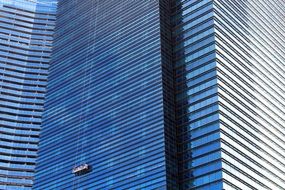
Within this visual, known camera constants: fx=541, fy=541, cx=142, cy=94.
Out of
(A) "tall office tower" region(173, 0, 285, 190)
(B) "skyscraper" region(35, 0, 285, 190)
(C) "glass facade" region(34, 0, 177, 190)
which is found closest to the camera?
(A) "tall office tower" region(173, 0, 285, 190)

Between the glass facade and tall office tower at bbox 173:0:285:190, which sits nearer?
tall office tower at bbox 173:0:285:190

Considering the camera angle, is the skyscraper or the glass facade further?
the glass facade

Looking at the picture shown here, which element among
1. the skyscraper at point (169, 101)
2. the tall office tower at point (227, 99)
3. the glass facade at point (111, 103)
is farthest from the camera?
the glass facade at point (111, 103)

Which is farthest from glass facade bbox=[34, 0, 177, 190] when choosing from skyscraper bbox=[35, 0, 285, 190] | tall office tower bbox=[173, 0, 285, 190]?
tall office tower bbox=[173, 0, 285, 190]

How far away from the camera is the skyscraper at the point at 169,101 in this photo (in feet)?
413

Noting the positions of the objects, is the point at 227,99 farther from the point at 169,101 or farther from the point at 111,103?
the point at 111,103

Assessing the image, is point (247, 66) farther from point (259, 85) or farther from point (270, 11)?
point (270, 11)

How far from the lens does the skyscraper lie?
12581 cm

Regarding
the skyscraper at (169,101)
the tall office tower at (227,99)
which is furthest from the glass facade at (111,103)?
the tall office tower at (227,99)

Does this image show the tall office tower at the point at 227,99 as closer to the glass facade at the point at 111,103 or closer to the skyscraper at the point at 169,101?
the skyscraper at the point at 169,101

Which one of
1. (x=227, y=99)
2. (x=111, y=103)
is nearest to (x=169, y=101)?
(x=227, y=99)

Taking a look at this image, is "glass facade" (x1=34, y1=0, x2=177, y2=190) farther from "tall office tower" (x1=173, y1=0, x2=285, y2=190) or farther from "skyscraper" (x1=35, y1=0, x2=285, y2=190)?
"tall office tower" (x1=173, y1=0, x2=285, y2=190)

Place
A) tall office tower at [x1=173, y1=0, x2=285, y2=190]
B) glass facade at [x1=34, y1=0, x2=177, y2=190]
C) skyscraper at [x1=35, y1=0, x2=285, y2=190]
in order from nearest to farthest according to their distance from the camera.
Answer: tall office tower at [x1=173, y1=0, x2=285, y2=190] < skyscraper at [x1=35, y1=0, x2=285, y2=190] < glass facade at [x1=34, y1=0, x2=177, y2=190]

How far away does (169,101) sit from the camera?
13562 centimetres
